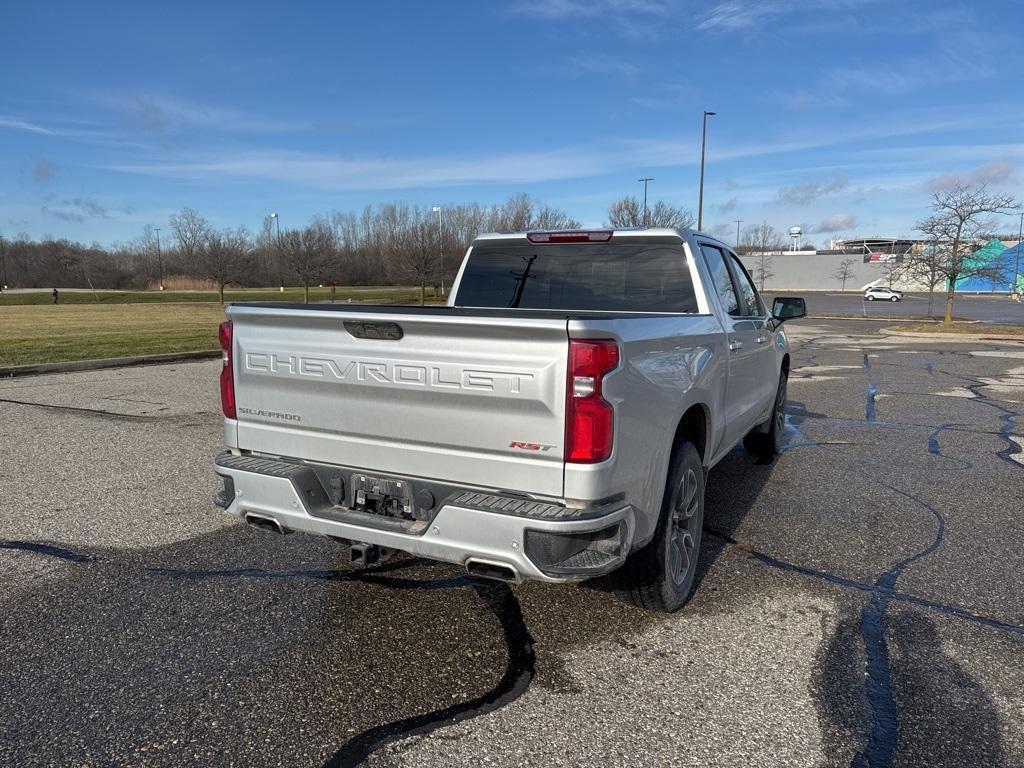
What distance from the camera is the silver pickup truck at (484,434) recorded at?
104 inches

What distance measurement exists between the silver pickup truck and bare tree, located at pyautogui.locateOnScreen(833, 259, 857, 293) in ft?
283

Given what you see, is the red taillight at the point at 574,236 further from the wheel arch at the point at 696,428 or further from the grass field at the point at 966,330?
the grass field at the point at 966,330

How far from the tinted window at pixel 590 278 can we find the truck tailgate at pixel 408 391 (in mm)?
1637

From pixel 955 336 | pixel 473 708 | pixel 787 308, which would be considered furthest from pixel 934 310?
pixel 473 708

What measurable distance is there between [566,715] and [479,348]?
4.75ft

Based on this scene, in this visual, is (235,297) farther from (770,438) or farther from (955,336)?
(770,438)

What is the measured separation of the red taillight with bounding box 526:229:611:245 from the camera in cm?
443

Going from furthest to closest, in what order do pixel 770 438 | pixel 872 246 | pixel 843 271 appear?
1. pixel 872 246
2. pixel 843 271
3. pixel 770 438

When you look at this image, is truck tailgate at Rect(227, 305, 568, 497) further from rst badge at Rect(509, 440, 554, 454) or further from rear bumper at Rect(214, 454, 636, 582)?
rear bumper at Rect(214, 454, 636, 582)

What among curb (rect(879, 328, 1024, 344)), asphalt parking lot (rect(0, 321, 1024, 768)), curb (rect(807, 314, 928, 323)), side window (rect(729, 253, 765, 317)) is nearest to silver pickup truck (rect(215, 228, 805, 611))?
asphalt parking lot (rect(0, 321, 1024, 768))

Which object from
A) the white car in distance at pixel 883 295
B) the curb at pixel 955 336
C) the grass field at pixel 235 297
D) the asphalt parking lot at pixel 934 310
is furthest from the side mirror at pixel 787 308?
the white car in distance at pixel 883 295

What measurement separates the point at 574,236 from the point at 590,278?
28 cm

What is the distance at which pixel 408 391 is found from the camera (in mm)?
2926

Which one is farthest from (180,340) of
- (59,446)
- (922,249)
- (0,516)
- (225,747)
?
(922,249)
